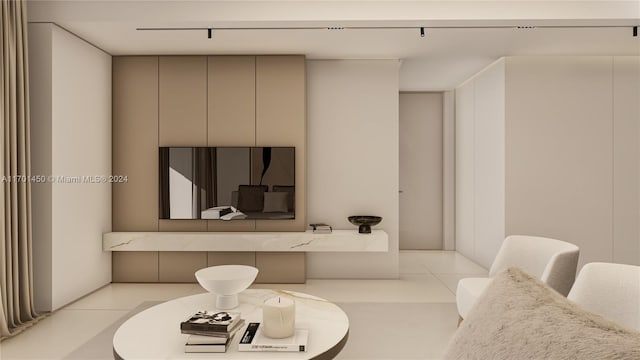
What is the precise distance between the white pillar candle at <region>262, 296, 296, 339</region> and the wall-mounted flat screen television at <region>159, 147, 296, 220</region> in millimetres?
2610

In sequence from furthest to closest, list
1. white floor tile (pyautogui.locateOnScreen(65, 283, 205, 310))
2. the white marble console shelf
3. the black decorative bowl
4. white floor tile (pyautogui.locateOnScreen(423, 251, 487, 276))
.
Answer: white floor tile (pyautogui.locateOnScreen(423, 251, 487, 276)) → the black decorative bowl → the white marble console shelf → white floor tile (pyautogui.locateOnScreen(65, 283, 205, 310))

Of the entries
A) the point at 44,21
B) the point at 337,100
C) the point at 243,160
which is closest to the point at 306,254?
the point at 243,160

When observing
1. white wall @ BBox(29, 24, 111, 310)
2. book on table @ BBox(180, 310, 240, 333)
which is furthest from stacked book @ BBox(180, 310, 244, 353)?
white wall @ BBox(29, 24, 111, 310)

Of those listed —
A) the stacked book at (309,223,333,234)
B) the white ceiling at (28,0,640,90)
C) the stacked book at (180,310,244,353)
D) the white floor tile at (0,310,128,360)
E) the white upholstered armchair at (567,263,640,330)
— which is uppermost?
the white ceiling at (28,0,640,90)

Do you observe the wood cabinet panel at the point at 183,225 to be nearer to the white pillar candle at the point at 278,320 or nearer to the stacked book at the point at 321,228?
the stacked book at the point at 321,228

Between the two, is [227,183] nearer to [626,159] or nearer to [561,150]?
[561,150]

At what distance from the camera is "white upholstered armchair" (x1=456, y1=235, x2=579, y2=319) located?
2418 millimetres

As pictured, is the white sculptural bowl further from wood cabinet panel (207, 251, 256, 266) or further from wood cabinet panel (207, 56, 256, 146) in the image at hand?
wood cabinet panel (207, 56, 256, 146)

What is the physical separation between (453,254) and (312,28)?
152 inches

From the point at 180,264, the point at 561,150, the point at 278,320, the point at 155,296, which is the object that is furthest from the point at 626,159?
the point at 155,296

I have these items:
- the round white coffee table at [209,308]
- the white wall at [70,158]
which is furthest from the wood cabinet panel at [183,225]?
the round white coffee table at [209,308]

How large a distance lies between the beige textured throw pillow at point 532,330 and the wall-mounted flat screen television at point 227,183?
3585mm

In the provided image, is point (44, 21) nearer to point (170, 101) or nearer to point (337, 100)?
point (170, 101)

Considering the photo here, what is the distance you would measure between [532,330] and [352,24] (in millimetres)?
3274
